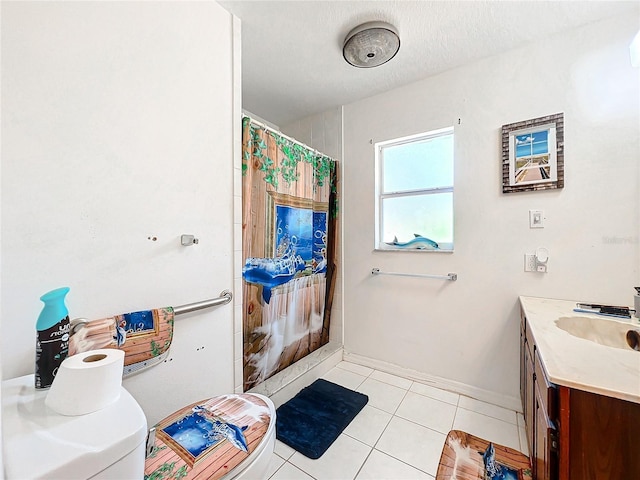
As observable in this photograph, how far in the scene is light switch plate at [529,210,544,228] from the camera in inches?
64.4

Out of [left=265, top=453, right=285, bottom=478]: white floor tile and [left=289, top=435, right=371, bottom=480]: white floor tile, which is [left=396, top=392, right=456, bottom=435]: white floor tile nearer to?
[left=289, top=435, right=371, bottom=480]: white floor tile

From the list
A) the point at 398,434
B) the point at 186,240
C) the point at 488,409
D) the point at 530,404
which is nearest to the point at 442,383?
the point at 488,409

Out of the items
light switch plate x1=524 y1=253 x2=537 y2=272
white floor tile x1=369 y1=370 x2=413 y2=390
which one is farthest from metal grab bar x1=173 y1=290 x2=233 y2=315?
light switch plate x1=524 y1=253 x2=537 y2=272

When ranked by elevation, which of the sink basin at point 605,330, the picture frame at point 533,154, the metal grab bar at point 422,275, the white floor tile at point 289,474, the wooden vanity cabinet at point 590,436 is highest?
the picture frame at point 533,154

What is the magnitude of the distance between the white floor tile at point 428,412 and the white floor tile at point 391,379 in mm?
142

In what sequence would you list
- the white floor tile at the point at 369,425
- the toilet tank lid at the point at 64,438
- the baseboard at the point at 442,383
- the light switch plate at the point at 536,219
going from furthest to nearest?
the baseboard at the point at 442,383 → the light switch plate at the point at 536,219 → the white floor tile at the point at 369,425 → the toilet tank lid at the point at 64,438

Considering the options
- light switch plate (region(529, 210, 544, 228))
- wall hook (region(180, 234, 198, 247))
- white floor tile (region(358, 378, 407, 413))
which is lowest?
white floor tile (region(358, 378, 407, 413))

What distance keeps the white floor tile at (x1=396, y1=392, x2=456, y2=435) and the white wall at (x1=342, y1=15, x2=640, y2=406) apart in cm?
24

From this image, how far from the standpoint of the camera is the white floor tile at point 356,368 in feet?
7.38

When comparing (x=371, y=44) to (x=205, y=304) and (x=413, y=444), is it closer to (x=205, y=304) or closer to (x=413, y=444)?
(x=205, y=304)

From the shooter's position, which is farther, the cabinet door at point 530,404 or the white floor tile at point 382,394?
the white floor tile at point 382,394

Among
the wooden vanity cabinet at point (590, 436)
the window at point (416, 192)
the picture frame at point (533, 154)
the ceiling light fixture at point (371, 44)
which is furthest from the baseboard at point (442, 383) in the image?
the ceiling light fixture at point (371, 44)

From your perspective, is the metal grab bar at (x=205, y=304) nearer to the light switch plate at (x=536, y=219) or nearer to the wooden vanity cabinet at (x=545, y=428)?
the wooden vanity cabinet at (x=545, y=428)

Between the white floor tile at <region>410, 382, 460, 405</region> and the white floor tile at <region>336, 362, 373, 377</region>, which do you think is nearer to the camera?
the white floor tile at <region>410, 382, 460, 405</region>
